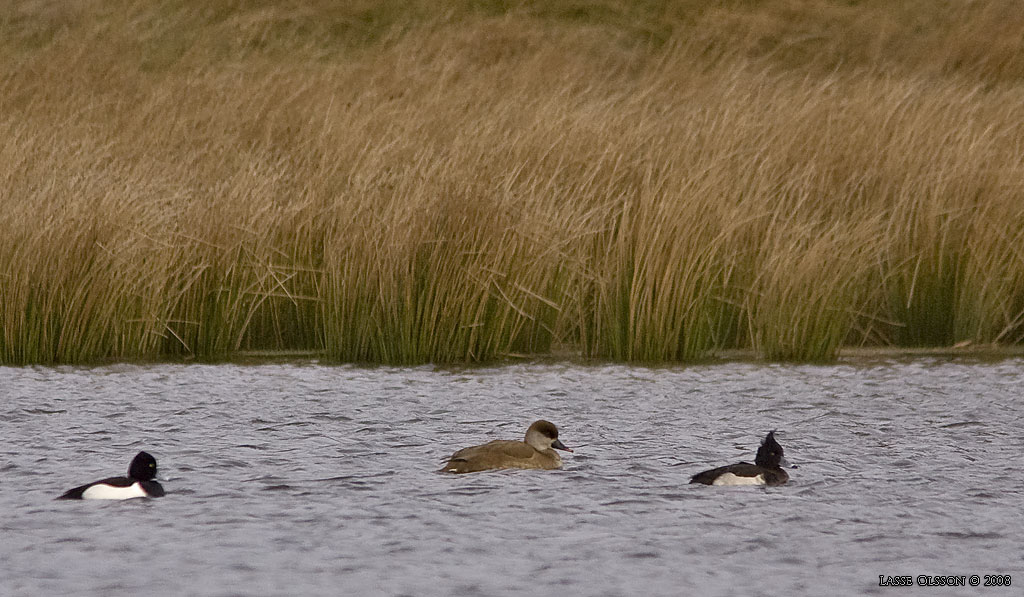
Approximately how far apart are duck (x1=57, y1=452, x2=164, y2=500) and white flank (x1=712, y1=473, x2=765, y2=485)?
229 cm

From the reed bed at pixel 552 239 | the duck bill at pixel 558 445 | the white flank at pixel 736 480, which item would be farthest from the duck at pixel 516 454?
the reed bed at pixel 552 239

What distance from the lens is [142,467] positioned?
646cm

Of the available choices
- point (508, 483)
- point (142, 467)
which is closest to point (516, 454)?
point (508, 483)

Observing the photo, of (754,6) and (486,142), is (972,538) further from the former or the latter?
(754,6)

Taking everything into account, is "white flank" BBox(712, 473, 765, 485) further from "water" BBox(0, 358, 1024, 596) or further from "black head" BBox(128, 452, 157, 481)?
"black head" BBox(128, 452, 157, 481)

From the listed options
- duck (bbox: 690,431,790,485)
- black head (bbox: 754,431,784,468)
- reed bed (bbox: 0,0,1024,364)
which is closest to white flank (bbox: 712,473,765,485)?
duck (bbox: 690,431,790,485)

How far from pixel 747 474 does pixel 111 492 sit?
8.48 ft

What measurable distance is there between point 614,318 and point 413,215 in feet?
4.95

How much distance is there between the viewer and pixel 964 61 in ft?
67.9

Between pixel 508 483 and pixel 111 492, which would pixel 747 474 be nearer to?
pixel 508 483

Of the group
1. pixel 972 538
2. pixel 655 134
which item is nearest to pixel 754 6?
pixel 655 134

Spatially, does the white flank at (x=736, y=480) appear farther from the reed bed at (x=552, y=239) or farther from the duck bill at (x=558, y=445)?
the reed bed at (x=552, y=239)

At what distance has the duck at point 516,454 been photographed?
22.4 feet

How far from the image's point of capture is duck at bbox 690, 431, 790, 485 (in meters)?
6.51
